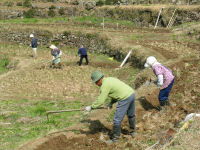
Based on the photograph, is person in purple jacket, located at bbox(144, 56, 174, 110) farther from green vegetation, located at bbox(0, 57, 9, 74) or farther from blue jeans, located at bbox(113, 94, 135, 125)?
green vegetation, located at bbox(0, 57, 9, 74)

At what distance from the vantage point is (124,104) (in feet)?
23.4

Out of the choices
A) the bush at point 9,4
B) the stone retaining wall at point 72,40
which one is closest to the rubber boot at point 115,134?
the stone retaining wall at point 72,40

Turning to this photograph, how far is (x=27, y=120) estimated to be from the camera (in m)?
10.8

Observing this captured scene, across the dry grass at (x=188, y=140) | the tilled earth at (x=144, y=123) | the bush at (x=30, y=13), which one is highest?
the bush at (x=30, y=13)

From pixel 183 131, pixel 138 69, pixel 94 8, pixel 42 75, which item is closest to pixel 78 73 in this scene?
pixel 42 75

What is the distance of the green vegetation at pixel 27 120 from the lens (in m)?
8.90

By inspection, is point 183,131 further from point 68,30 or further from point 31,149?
point 68,30

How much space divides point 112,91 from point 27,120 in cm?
527

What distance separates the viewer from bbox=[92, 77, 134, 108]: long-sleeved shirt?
6812 mm

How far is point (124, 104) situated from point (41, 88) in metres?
9.41

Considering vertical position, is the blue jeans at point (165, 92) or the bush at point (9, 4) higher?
the bush at point (9, 4)

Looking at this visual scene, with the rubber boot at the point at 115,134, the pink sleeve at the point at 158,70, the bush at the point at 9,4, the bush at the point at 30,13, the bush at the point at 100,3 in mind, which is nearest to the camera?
the rubber boot at the point at 115,134

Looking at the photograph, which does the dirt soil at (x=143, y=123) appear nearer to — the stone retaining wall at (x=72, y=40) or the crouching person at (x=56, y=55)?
the crouching person at (x=56, y=55)

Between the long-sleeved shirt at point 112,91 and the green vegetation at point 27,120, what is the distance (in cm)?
306
